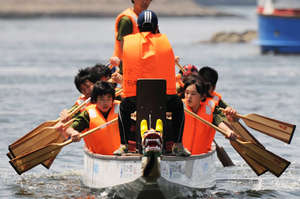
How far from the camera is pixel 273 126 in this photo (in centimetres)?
1141

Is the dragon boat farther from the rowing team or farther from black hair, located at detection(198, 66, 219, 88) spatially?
black hair, located at detection(198, 66, 219, 88)

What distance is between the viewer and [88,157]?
34.6 feet

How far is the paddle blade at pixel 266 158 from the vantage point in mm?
11070

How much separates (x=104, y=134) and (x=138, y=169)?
4.61 ft

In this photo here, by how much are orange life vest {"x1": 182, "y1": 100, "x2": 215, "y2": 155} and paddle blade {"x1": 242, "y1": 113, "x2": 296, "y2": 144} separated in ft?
2.28

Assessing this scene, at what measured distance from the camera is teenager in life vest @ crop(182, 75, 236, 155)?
10758mm

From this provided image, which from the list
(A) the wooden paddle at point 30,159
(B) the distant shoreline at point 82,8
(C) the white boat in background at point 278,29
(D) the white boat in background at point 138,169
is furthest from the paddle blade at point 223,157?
(B) the distant shoreline at point 82,8

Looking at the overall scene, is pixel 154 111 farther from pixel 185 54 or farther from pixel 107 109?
pixel 185 54

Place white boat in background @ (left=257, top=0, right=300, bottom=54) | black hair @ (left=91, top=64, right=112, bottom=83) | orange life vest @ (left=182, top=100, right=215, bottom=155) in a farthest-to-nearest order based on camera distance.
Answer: white boat in background @ (left=257, top=0, right=300, bottom=54)
black hair @ (left=91, top=64, right=112, bottom=83)
orange life vest @ (left=182, top=100, right=215, bottom=155)

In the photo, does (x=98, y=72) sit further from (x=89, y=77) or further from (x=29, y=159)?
(x=29, y=159)

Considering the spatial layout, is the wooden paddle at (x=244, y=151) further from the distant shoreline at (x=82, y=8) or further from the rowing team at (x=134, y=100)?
the distant shoreline at (x=82, y=8)

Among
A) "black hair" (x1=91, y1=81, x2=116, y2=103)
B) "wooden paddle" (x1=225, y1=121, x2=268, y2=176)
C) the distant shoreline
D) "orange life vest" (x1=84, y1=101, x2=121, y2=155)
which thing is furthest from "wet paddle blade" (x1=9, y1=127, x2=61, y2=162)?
the distant shoreline

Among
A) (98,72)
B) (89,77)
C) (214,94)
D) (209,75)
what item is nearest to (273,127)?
(214,94)

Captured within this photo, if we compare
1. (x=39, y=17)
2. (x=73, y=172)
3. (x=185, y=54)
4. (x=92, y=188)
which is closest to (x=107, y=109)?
(x=92, y=188)
